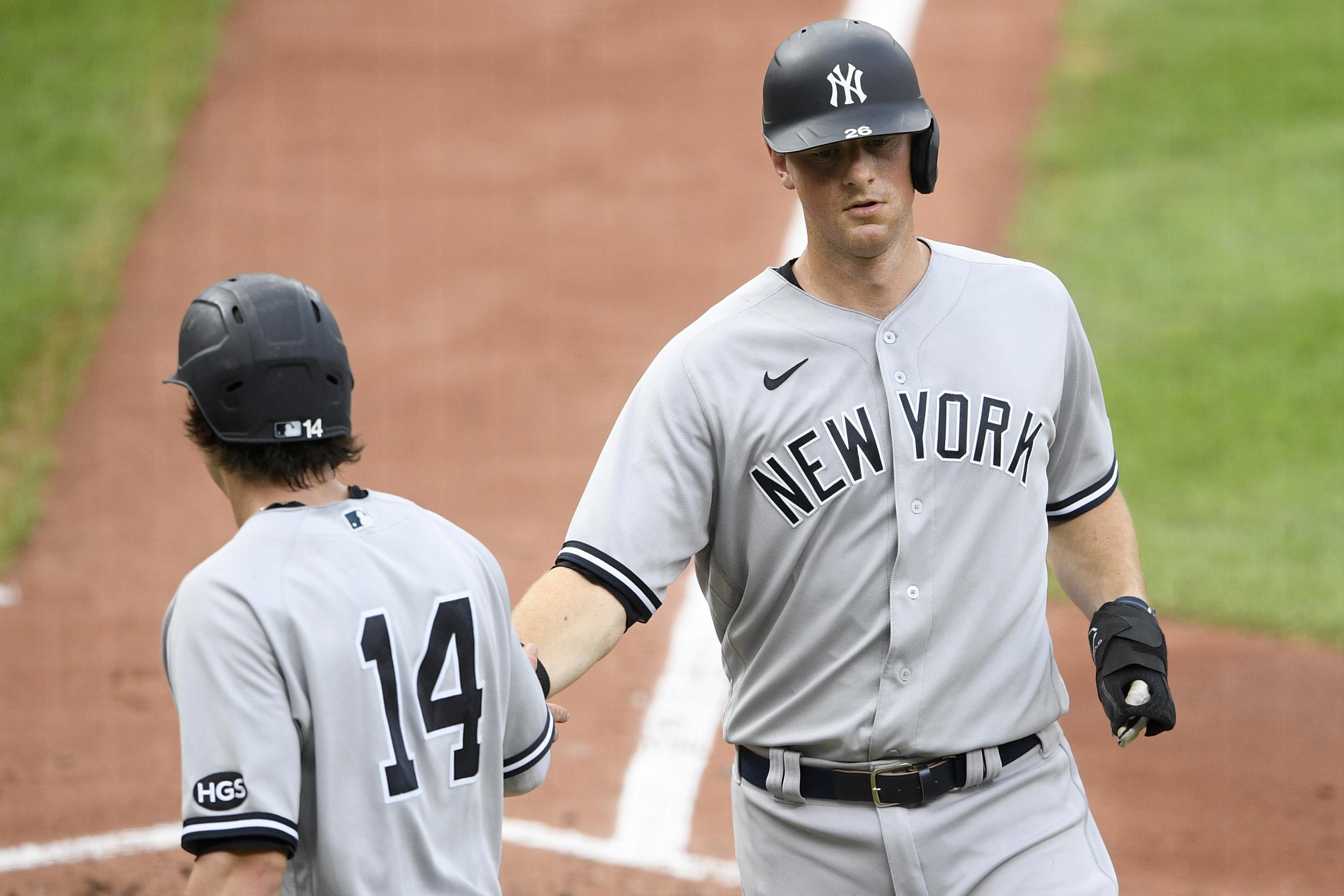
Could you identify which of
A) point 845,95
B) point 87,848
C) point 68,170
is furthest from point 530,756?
point 68,170

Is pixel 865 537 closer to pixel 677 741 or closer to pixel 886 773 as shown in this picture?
pixel 886 773

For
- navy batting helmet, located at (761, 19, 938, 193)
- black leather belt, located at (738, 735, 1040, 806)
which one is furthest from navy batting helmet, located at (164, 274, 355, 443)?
black leather belt, located at (738, 735, 1040, 806)

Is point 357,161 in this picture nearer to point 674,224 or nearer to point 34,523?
point 674,224

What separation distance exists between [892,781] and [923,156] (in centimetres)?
120

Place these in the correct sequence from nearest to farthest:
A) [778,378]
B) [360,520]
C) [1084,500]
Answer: [360,520]
[778,378]
[1084,500]

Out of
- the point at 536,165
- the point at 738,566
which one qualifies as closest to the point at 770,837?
the point at 738,566

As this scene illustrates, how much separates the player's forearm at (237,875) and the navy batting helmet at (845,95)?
5.18ft

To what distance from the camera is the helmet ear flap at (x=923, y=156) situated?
118 inches

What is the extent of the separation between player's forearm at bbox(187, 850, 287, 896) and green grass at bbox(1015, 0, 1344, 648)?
582 cm

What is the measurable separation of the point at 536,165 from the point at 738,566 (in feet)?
31.4

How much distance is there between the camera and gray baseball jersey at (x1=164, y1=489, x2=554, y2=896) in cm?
214

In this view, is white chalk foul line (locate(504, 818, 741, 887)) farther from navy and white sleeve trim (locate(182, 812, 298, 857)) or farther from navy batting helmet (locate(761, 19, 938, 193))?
navy and white sleeve trim (locate(182, 812, 298, 857))

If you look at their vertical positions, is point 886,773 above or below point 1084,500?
below

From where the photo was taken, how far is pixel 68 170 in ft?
39.3
